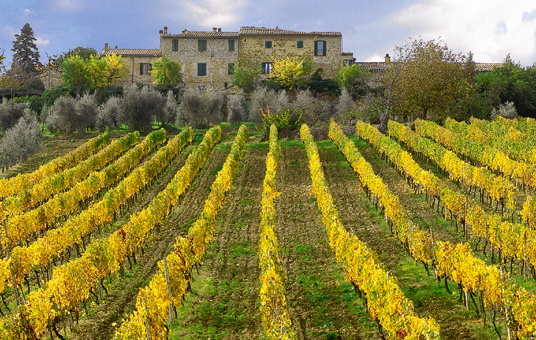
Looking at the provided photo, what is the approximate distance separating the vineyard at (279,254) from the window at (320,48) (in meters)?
39.0

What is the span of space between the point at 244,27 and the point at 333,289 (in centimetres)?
6077

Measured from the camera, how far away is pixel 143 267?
18641mm

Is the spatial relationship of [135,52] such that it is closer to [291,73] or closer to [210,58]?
[210,58]

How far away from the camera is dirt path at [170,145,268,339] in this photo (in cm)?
1396

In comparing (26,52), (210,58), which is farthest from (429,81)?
(26,52)

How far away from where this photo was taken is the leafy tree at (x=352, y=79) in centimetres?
6494

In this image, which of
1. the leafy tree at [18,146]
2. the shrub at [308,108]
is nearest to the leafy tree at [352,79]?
the shrub at [308,108]

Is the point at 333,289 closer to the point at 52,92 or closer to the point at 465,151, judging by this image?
the point at 465,151

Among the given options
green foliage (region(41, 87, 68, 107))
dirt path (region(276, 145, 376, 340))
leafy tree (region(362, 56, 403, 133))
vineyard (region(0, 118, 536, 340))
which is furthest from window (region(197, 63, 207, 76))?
dirt path (region(276, 145, 376, 340))

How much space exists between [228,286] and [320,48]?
5750cm

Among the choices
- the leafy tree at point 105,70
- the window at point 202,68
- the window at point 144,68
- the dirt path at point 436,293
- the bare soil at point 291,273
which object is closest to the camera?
the dirt path at point 436,293

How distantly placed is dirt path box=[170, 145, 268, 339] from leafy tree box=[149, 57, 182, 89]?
1656 inches

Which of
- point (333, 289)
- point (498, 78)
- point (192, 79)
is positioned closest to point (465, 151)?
point (333, 289)

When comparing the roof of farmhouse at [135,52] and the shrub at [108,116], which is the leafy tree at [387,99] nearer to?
the shrub at [108,116]
